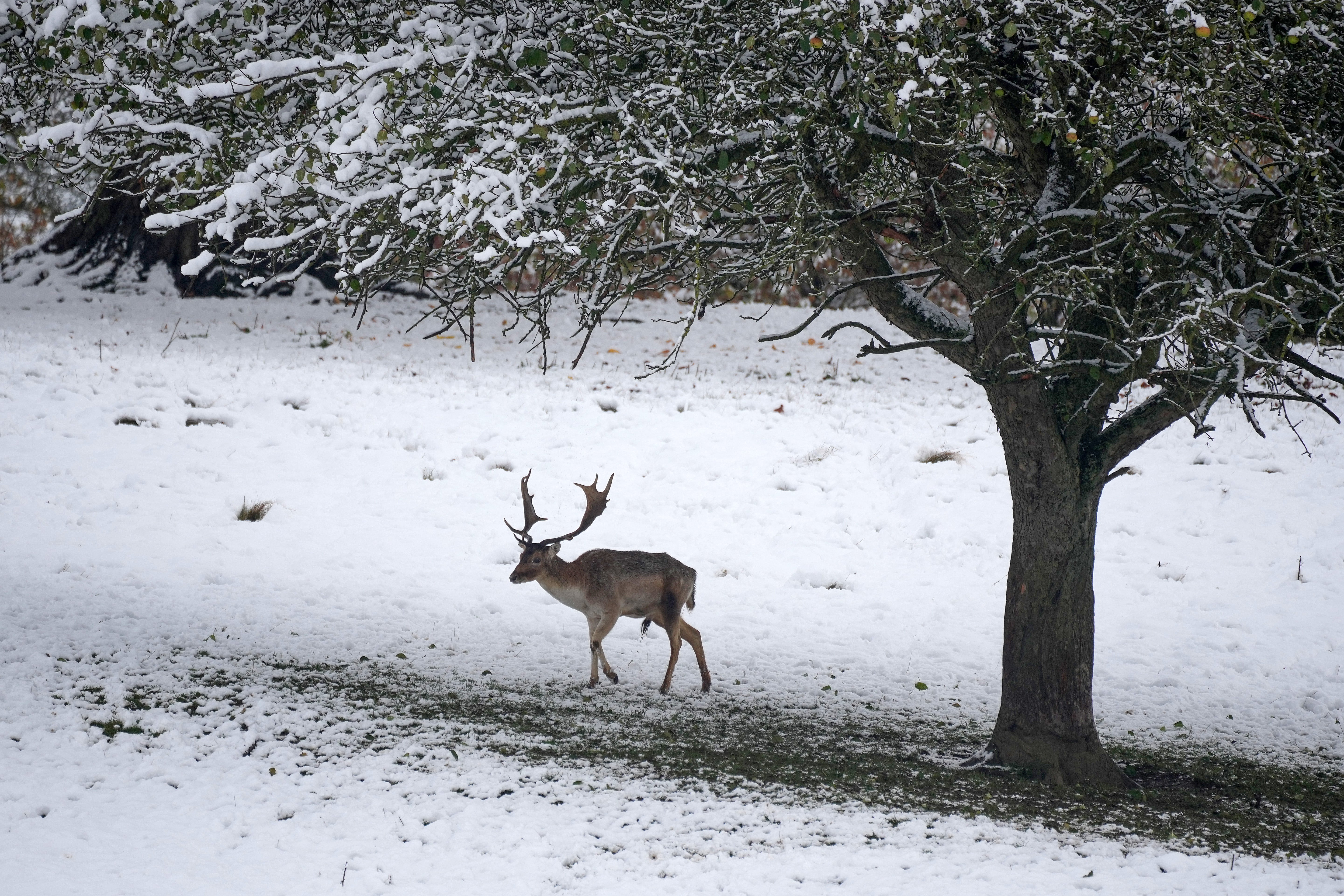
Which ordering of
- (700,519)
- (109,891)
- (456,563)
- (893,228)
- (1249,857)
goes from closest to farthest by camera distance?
(109,891) < (1249,857) < (893,228) < (456,563) < (700,519)

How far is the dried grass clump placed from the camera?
1339 cm

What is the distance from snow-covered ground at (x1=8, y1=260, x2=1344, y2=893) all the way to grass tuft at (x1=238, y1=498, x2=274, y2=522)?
146 millimetres

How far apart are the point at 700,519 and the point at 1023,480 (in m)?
5.85

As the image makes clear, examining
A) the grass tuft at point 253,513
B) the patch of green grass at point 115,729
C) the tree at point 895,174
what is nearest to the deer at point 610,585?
the tree at point 895,174

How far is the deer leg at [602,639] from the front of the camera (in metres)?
7.71

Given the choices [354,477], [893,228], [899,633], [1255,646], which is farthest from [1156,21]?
[354,477]

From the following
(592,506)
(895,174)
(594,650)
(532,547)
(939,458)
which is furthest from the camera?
(939,458)

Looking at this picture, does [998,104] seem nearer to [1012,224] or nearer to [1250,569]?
[1012,224]

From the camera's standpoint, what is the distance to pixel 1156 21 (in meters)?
5.40

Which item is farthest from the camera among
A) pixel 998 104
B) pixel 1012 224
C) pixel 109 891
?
pixel 1012 224

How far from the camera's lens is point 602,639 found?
7871 millimetres

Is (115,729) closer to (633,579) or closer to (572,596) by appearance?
(572,596)

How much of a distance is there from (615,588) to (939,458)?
6821mm

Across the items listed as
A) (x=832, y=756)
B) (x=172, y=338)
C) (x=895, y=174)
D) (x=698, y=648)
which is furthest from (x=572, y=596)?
(x=172, y=338)
